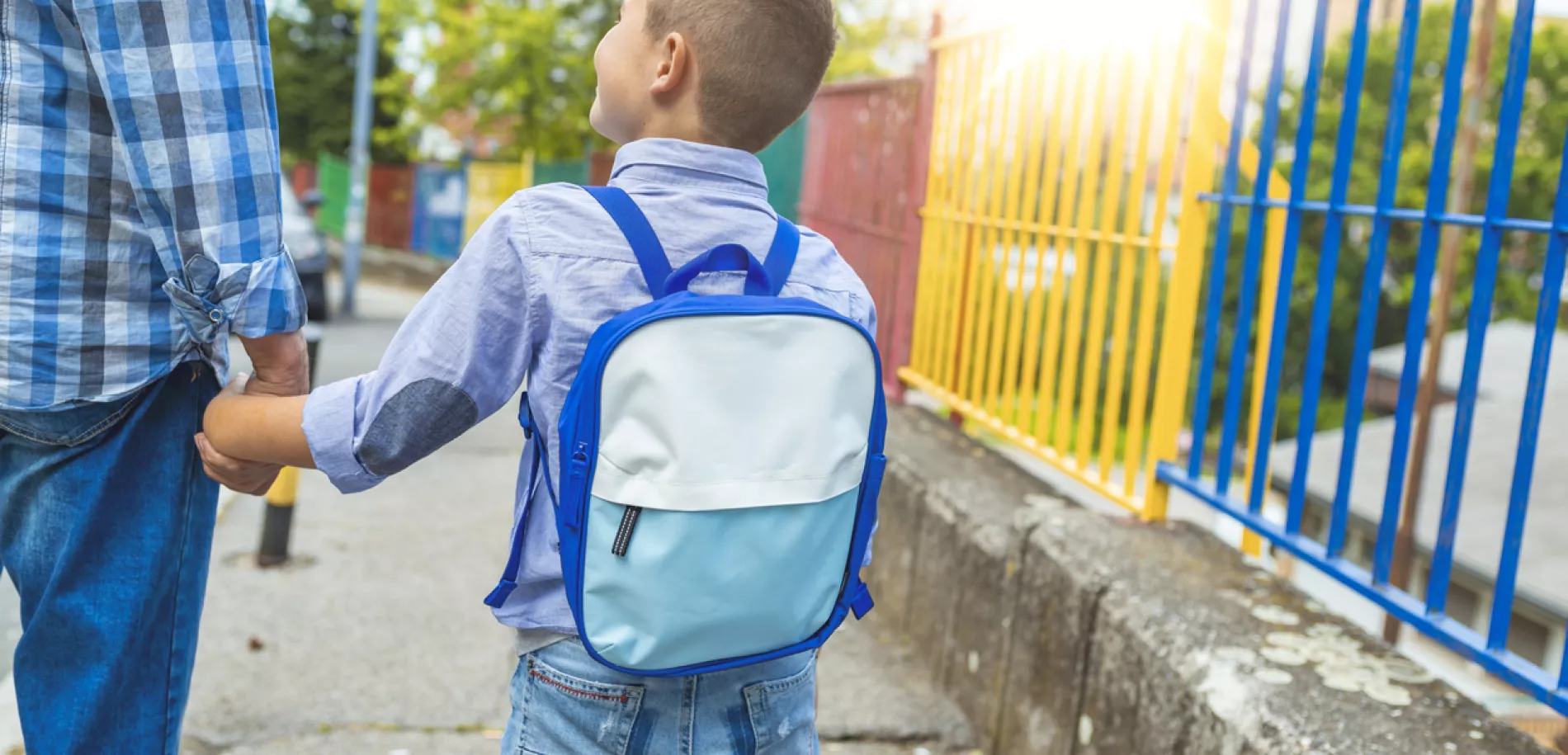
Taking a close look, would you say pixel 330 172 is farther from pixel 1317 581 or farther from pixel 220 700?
pixel 220 700

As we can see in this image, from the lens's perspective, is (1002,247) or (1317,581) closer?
(1002,247)

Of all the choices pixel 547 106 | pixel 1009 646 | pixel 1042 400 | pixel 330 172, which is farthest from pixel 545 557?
pixel 330 172

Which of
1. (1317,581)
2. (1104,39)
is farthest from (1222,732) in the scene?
(1317,581)

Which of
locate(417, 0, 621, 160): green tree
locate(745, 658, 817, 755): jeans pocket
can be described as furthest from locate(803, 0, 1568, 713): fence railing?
locate(417, 0, 621, 160): green tree

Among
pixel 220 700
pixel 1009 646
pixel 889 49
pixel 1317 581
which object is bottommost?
pixel 1317 581

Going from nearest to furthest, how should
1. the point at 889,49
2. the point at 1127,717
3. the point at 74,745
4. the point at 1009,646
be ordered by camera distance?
the point at 74,745
the point at 1127,717
the point at 1009,646
the point at 889,49

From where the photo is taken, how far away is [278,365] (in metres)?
1.76

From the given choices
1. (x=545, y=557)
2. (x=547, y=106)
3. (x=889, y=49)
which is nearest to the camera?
(x=545, y=557)

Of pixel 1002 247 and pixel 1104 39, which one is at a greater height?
pixel 1104 39

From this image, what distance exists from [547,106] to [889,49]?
1055 centimetres

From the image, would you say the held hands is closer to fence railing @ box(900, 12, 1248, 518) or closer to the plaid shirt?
the plaid shirt

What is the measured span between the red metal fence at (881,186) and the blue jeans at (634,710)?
3.76 metres

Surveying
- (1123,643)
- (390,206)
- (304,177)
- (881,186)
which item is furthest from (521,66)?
(1123,643)

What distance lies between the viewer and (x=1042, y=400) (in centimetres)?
414
